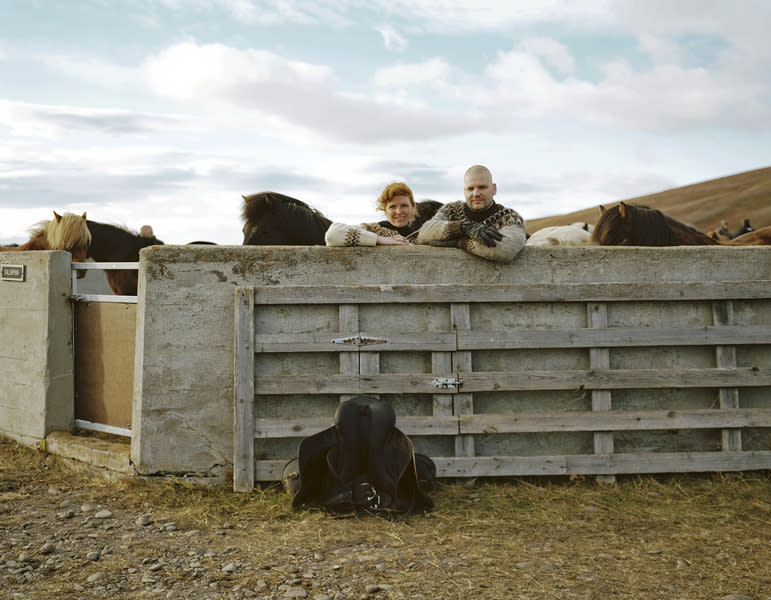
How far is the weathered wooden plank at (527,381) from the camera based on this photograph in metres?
4.34

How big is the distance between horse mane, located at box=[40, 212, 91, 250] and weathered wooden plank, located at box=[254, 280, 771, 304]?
4.89 m

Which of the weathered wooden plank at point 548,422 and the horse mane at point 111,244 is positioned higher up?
the horse mane at point 111,244

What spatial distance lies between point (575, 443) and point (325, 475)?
187cm

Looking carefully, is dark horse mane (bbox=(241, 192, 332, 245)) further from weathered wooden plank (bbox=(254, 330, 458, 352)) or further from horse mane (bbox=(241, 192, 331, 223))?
weathered wooden plank (bbox=(254, 330, 458, 352))

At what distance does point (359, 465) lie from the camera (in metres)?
4.09

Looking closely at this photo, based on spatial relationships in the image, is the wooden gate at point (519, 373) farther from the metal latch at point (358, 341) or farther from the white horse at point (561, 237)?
the white horse at point (561, 237)

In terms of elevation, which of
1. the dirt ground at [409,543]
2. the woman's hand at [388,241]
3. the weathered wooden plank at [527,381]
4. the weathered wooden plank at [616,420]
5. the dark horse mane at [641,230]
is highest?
the dark horse mane at [641,230]

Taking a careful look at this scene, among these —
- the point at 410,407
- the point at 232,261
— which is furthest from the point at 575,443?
the point at 232,261

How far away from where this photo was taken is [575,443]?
4.60 metres

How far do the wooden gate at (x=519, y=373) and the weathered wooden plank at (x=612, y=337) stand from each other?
0.01 metres

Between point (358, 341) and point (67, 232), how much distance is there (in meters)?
5.47

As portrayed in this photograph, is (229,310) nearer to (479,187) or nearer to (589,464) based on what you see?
(479,187)

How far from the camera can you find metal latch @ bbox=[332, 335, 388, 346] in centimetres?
438

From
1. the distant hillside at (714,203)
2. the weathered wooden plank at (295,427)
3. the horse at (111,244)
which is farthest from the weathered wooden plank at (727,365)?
the distant hillside at (714,203)
